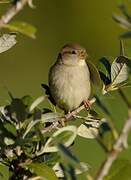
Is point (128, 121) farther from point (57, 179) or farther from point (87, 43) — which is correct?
point (87, 43)


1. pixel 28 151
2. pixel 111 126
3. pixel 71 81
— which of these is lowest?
pixel 71 81

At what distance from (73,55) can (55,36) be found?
652cm

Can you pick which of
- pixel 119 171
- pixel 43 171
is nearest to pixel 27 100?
pixel 43 171

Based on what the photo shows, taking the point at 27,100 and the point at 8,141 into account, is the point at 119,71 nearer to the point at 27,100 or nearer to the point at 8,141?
the point at 27,100

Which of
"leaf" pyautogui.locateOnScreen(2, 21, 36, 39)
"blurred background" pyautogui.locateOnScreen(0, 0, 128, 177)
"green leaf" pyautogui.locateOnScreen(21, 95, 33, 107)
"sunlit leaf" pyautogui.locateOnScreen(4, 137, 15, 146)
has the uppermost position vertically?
"leaf" pyautogui.locateOnScreen(2, 21, 36, 39)

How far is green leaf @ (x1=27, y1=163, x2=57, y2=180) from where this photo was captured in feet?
5.21

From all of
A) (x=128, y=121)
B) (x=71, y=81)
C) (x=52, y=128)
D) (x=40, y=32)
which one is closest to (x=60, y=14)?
(x=40, y=32)

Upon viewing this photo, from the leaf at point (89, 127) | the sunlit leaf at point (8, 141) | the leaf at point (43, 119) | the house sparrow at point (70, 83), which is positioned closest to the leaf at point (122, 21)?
the leaf at point (43, 119)

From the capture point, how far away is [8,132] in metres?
1.63

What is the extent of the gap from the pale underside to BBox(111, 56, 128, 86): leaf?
1773 mm

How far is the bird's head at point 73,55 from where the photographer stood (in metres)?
4.36

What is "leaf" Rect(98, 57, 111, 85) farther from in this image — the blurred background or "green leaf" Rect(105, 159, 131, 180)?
the blurred background

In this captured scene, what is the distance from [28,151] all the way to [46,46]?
30.0 ft

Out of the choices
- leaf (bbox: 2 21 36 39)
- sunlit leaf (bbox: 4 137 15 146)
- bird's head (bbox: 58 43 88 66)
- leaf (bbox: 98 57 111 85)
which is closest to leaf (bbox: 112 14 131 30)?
leaf (bbox: 2 21 36 39)
